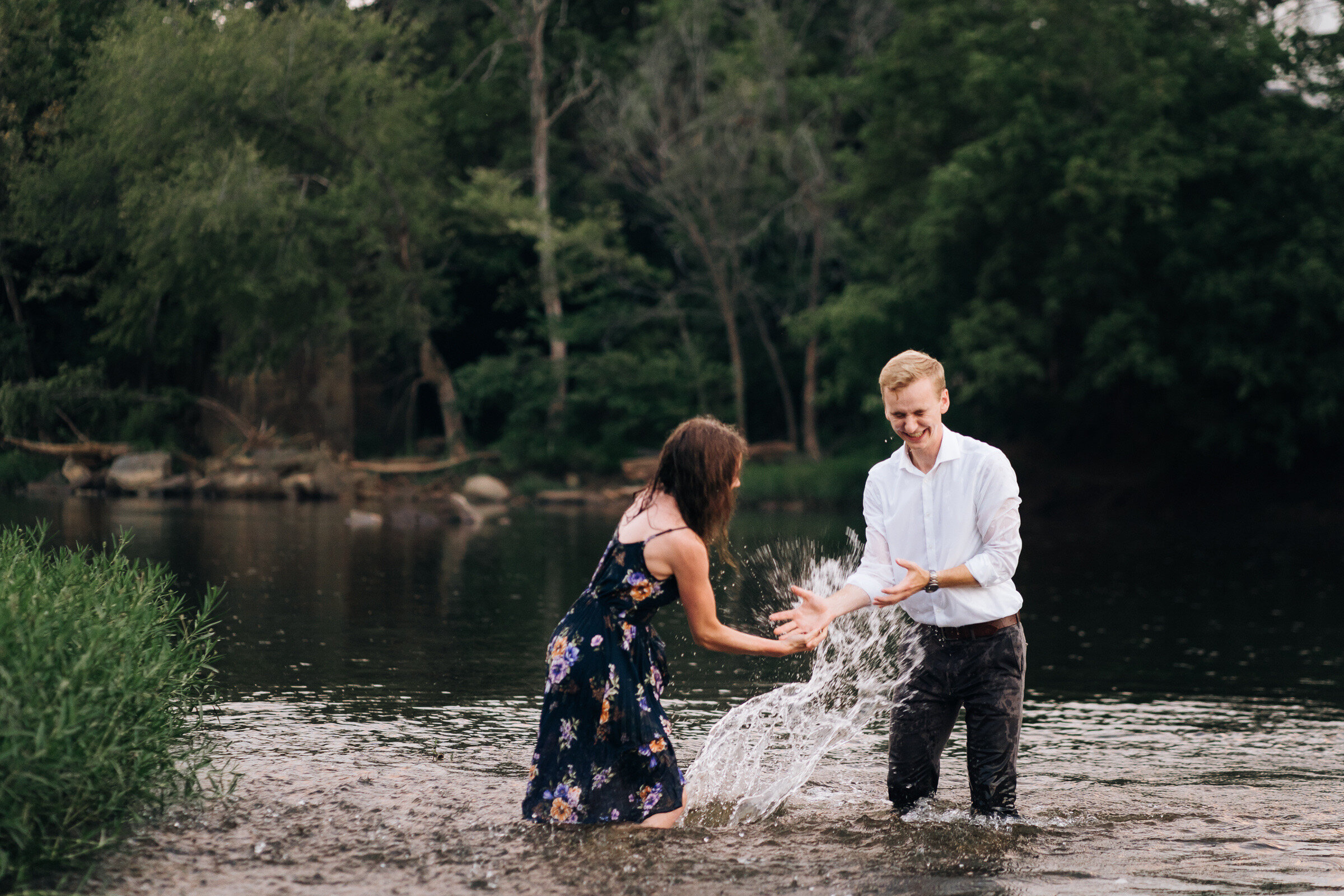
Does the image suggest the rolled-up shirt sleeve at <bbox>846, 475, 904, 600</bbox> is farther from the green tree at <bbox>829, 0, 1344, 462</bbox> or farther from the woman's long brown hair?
the green tree at <bbox>829, 0, 1344, 462</bbox>

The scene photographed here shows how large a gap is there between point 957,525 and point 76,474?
29318mm

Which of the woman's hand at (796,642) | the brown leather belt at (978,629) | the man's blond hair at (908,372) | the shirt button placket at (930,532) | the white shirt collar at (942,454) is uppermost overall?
the man's blond hair at (908,372)

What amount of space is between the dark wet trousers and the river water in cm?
17

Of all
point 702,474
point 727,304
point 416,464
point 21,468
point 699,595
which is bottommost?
point 416,464

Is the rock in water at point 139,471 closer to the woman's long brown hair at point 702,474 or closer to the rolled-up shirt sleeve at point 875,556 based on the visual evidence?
the rolled-up shirt sleeve at point 875,556

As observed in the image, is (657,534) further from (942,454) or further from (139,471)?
(139,471)

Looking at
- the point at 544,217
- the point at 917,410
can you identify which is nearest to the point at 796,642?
the point at 917,410

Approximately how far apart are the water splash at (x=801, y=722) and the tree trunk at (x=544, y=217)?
2995 centimetres

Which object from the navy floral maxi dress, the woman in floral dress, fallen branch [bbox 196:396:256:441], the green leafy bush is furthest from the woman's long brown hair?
fallen branch [bbox 196:396:256:441]

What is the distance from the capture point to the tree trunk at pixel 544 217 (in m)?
38.4

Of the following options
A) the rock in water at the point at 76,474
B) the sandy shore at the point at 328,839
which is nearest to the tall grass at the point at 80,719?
the sandy shore at the point at 328,839

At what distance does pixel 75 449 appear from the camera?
32.3 m

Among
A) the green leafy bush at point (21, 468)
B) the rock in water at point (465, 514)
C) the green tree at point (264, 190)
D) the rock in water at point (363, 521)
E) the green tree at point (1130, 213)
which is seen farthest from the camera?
the green tree at point (264, 190)

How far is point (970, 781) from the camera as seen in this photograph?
5898 millimetres
